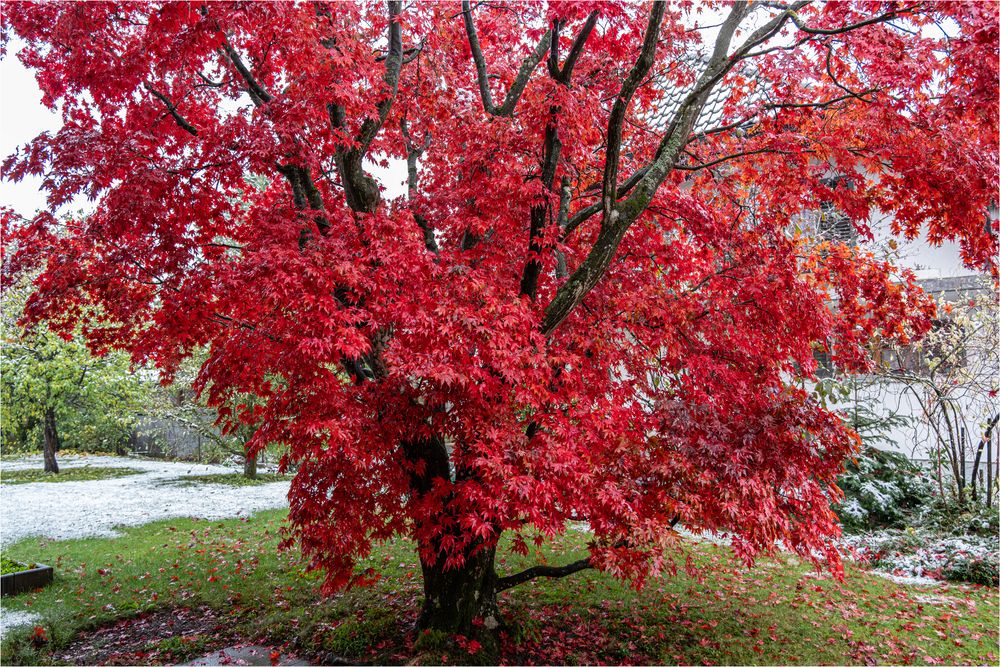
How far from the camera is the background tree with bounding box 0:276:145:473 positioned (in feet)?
54.3

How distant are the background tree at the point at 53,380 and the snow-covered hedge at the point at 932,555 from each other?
17.5 m

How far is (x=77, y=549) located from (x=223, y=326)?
19.4 ft

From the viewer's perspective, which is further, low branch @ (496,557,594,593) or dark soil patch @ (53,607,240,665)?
low branch @ (496,557,594,593)

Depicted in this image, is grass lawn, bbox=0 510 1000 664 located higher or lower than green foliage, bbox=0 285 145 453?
lower

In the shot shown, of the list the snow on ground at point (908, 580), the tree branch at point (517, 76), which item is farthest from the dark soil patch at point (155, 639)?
the snow on ground at point (908, 580)

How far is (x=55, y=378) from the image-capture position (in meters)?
16.9

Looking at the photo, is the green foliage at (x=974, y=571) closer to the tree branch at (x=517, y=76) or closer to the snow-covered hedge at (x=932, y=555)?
the snow-covered hedge at (x=932, y=555)

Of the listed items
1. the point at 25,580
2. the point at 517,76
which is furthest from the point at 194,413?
the point at 517,76

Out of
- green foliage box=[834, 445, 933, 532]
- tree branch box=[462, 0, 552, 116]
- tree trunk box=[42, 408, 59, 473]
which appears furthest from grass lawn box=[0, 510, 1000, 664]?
tree trunk box=[42, 408, 59, 473]

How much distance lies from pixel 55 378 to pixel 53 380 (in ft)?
0.34

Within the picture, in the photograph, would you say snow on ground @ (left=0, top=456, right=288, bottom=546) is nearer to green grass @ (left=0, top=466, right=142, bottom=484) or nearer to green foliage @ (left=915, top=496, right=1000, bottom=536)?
Answer: green grass @ (left=0, top=466, right=142, bottom=484)

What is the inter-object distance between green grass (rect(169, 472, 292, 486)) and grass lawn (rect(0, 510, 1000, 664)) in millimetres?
7360

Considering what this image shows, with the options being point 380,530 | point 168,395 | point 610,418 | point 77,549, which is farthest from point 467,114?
point 168,395

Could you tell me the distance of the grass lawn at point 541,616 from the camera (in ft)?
18.3
